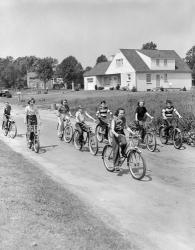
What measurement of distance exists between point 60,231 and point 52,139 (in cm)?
1170

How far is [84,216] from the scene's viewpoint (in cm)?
789

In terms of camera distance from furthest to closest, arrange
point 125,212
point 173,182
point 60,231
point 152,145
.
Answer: point 152,145 < point 173,182 < point 125,212 < point 60,231

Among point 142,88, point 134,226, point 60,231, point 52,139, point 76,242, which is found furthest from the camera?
point 142,88

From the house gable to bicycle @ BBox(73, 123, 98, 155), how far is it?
4830cm

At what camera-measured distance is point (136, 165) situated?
11148 mm

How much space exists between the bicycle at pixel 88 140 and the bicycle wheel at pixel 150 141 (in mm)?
2104

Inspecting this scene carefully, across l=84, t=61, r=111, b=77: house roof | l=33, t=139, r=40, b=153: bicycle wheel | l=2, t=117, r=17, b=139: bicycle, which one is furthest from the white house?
l=33, t=139, r=40, b=153: bicycle wheel

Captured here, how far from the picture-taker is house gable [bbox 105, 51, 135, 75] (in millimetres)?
64269

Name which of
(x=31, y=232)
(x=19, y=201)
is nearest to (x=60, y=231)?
(x=31, y=232)

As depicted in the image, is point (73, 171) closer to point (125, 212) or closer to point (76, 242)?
point (125, 212)

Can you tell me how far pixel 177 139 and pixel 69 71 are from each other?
7135cm

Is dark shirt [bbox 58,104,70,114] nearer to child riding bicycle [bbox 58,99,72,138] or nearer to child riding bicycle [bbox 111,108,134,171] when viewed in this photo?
child riding bicycle [bbox 58,99,72,138]

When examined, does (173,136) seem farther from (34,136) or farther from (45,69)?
(45,69)

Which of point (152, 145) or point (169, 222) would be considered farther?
point (152, 145)
